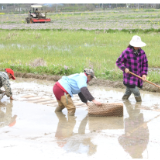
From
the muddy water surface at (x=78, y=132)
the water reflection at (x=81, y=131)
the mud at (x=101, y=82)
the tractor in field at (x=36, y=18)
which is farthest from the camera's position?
the tractor in field at (x=36, y=18)

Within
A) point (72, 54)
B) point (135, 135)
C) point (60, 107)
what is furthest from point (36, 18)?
point (135, 135)

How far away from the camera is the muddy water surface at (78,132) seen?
3.74 m

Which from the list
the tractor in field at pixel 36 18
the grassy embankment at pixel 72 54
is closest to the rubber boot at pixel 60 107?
the grassy embankment at pixel 72 54

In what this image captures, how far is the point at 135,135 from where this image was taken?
438 cm

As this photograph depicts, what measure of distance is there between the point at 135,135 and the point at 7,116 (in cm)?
236

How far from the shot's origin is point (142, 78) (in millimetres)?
5949

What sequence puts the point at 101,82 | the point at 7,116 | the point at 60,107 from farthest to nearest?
the point at 101,82 < the point at 60,107 < the point at 7,116

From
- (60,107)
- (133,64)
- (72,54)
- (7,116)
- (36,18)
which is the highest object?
(36,18)

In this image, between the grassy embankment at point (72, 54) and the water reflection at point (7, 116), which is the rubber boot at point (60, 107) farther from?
the grassy embankment at point (72, 54)

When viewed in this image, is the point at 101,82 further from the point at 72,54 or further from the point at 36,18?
the point at 36,18

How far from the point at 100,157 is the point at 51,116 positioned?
2.03 meters

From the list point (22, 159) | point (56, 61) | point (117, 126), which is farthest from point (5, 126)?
point (56, 61)

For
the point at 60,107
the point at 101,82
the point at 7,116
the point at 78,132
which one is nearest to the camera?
the point at 78,132

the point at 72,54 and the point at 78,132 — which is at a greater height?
the point at 72,54
